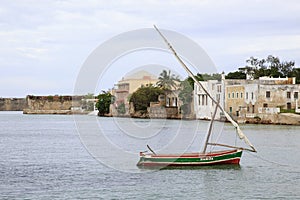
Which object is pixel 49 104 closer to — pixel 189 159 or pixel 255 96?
pixel 255 96

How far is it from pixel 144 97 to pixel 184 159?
58044 millimetres

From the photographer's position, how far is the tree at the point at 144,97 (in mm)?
81425

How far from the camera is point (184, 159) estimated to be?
94.3 ft

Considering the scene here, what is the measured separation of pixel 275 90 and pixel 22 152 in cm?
3943

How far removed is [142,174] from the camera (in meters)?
27.4

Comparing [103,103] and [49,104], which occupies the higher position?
[49,104]

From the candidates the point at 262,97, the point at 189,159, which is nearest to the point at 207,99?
the point at 262,97

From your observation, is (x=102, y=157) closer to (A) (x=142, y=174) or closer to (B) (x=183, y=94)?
(A) (x=142, y=174)

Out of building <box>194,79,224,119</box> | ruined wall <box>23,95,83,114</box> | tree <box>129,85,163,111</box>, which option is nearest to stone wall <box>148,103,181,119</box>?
tree <box>129,85,163,111</box>

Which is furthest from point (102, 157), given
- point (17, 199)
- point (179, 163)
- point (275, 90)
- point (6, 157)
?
point (275, 90)

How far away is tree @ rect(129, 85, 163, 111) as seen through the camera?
3206 inches

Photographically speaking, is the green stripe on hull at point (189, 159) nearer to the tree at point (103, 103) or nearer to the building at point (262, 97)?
the building at point (262, 97)

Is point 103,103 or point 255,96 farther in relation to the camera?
point 103,103

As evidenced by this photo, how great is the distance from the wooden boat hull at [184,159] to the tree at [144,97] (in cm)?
4800
